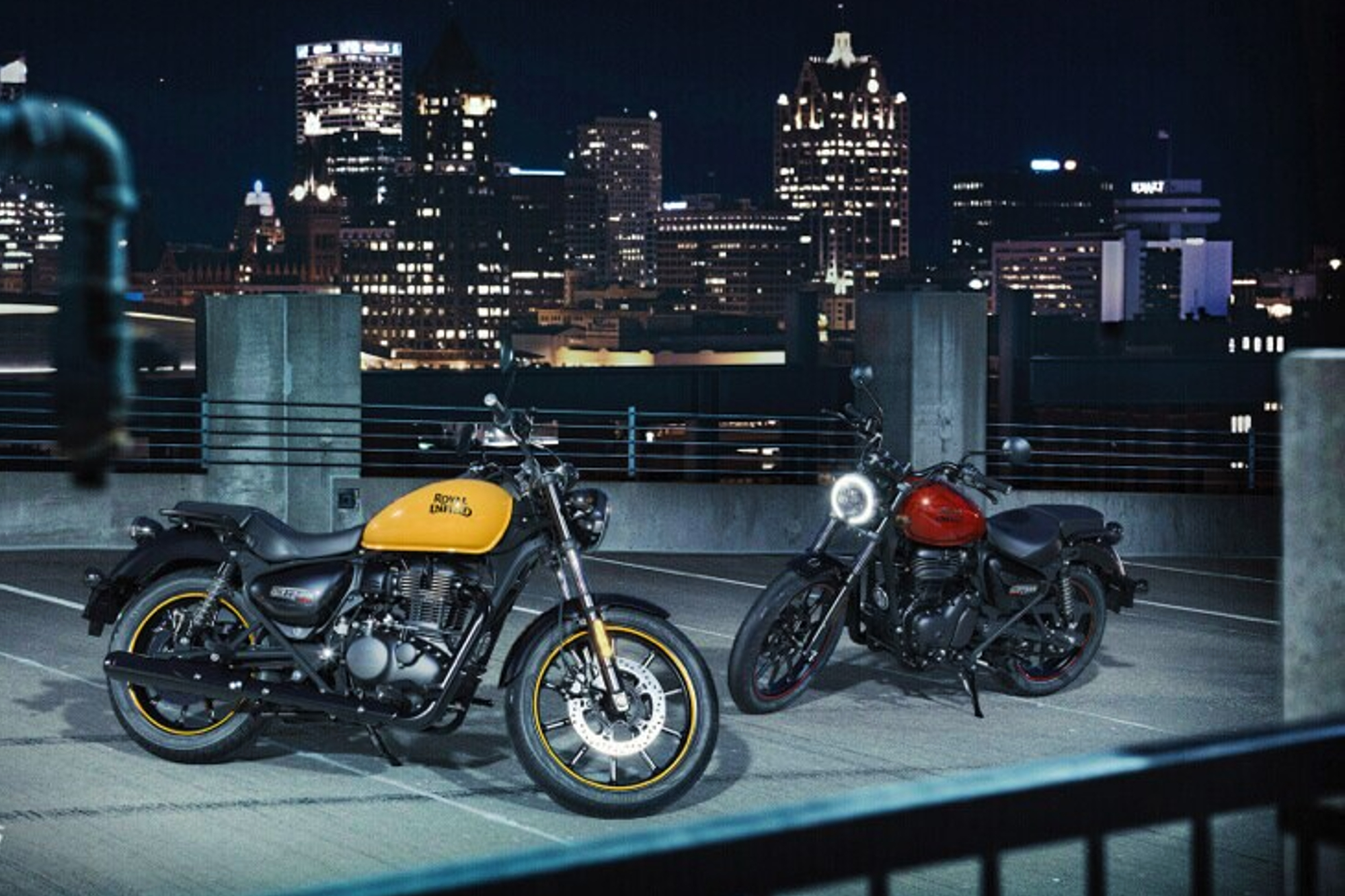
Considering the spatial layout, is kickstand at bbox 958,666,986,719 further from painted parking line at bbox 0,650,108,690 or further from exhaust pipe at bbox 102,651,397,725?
painted parking line at bbox 0,650,108,690

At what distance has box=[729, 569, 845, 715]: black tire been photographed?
9234 mm

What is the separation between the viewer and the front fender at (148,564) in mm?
7992

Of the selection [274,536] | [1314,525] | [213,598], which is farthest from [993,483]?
[1314,525]

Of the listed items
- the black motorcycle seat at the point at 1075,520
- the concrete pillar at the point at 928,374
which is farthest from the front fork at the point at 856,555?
the concrete pillar at the point at 928,374

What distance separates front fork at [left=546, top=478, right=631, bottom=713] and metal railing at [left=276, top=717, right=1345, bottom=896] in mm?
4936

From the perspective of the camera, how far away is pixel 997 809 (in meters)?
2.18

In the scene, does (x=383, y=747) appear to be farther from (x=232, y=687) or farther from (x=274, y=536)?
(x=274, y=536)

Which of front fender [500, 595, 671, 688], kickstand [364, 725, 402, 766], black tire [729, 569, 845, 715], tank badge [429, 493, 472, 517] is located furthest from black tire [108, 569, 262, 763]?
black tire [729, 569, 845, 715]

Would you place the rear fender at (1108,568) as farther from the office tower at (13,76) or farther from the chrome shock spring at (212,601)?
the office tower at (13,76)

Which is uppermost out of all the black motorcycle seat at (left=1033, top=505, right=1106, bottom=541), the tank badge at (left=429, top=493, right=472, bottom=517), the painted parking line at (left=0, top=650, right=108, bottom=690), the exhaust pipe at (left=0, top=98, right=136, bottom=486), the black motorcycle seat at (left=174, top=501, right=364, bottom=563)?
the exhaust pipe at (left=0, top=98, right=136, bottom=486)

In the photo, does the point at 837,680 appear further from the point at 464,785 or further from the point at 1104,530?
the point at 464,785

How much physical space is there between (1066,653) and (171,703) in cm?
422

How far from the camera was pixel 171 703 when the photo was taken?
26.9ft

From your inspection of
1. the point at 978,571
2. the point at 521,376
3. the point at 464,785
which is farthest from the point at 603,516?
the point at 521,376
